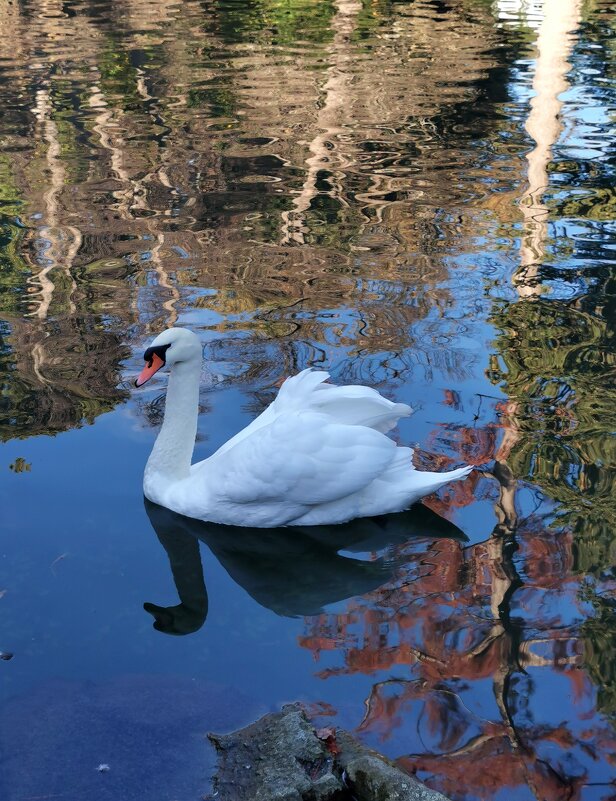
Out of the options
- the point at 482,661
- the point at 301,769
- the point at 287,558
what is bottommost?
the point at 287,558

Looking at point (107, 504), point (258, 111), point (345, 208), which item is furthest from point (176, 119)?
point (107, 504)

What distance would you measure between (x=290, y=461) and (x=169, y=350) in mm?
965

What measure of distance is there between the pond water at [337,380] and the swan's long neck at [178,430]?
26cm

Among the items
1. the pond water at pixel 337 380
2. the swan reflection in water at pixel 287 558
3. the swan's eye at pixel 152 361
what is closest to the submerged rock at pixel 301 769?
the pond water at pixel 337 380

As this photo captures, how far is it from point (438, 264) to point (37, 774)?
603 centimetres

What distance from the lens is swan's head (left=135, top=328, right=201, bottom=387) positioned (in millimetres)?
5758

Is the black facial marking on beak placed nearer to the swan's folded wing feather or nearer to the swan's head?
the swan's head

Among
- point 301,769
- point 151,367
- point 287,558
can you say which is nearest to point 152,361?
point 151,367

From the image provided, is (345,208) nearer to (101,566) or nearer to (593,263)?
(593,263)

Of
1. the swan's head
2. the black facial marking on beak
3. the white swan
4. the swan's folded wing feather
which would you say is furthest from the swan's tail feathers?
the black facial marking on beak

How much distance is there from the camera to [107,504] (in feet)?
19.3

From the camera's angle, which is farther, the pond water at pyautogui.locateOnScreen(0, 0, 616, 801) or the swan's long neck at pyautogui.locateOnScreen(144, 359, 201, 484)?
the swan's long neck at pyautogui.locateOnScreen(144, 359, 201, 484)

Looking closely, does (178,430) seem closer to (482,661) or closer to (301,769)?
(482,661)

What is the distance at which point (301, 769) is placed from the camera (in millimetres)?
3738
